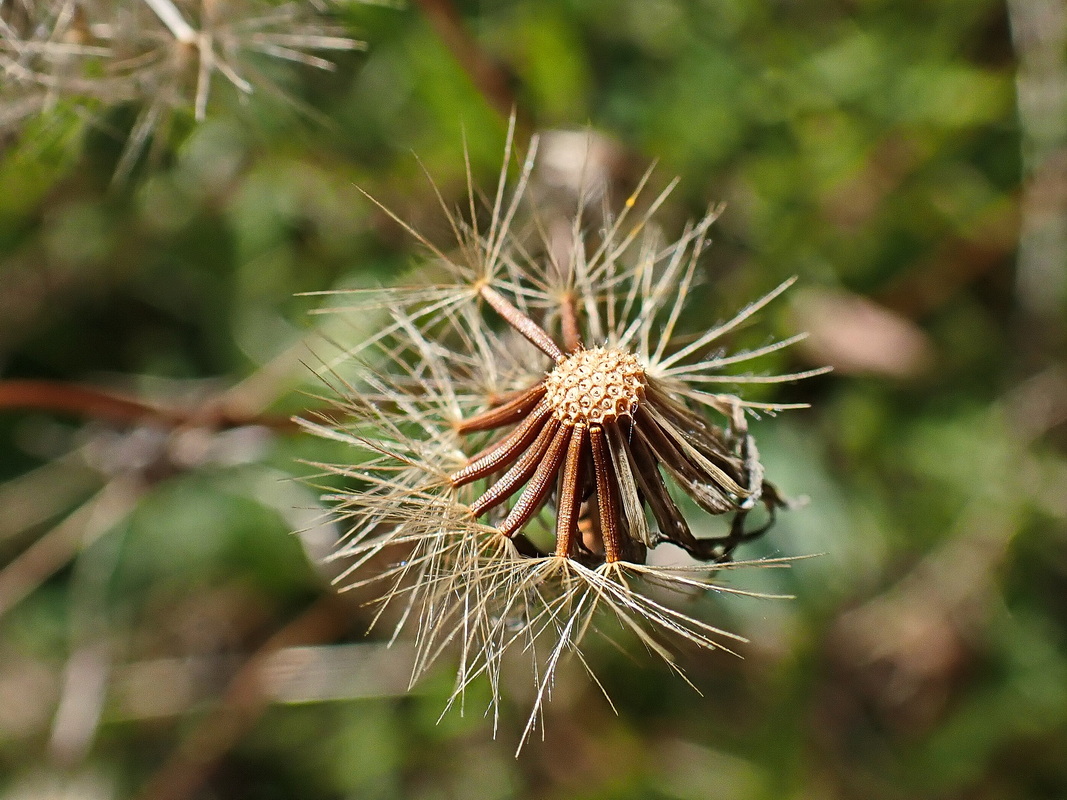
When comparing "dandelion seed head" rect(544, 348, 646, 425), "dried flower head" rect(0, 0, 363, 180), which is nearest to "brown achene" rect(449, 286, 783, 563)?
"dandelion seed head" rect(544, 348, 646, 425)

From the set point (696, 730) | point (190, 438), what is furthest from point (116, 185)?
point (696, 730)

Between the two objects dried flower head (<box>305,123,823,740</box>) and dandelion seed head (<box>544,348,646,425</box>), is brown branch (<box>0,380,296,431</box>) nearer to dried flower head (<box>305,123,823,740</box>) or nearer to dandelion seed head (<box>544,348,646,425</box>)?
dried flower head (<box>305,123,823,740</box>)

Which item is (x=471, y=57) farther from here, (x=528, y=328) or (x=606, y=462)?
(x=606, y=462)

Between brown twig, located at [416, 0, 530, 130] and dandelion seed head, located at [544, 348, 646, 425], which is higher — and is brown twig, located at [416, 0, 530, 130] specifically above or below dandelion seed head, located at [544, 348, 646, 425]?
above

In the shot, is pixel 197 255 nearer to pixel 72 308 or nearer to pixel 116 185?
pixel 116 185

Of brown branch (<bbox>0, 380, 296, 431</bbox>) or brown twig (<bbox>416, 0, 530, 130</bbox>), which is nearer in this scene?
brown branch (<bbox>0, 380, 296, 431</bbox>)

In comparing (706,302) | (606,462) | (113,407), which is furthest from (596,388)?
(113,407)
